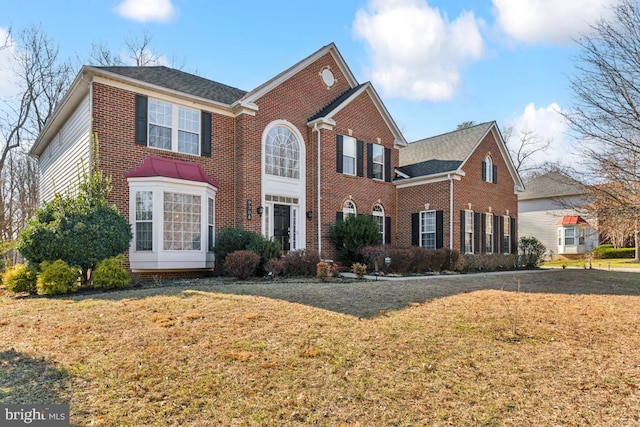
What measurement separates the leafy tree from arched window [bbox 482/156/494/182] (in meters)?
15.5

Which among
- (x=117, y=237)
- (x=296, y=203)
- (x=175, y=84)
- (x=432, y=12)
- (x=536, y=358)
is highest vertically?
(x=432, y=12)

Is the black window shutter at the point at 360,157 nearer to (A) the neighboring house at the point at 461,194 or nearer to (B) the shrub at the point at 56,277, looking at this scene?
(A) the neighboring house at the point at 461,194

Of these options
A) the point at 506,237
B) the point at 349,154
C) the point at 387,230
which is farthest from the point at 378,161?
the point at 506,237

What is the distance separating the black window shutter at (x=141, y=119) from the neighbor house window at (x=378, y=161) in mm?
9230

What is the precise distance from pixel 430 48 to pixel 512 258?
987 cm

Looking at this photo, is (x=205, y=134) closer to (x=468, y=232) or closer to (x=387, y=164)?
(x=387, y=164)

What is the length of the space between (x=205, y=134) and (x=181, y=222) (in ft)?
10.5

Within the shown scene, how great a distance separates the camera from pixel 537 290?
10281 mm

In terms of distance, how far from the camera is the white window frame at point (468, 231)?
59.4 ft

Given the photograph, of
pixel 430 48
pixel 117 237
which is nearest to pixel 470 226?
pixel 430 48

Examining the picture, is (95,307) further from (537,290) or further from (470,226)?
(470,226)

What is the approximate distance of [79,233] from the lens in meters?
9.51

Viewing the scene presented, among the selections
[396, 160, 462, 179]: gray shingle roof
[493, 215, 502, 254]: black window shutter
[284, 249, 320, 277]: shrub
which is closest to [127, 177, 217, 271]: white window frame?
[284, 249, 320, 277]: shrub

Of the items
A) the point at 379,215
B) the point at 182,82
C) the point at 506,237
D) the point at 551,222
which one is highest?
the point at 182,82
